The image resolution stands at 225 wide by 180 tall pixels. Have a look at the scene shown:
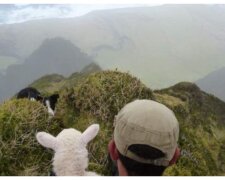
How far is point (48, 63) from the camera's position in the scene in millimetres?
5328

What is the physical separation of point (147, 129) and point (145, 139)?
1.3 inches

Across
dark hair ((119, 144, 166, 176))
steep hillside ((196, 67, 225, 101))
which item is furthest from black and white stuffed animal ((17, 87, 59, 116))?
dark hair ((119, 144, 166, 176))

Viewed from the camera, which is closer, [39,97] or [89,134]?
[89,134]

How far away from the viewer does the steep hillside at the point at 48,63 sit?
16.5 feet

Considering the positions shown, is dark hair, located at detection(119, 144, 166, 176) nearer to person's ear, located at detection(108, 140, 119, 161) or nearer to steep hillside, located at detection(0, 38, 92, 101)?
person's ear, located at detection(108, 140, 119, 161)

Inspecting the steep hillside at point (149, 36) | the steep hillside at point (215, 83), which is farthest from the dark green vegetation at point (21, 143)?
the steep hillside at point (215, 83)

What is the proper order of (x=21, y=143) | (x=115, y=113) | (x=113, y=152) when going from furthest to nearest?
(x=115, y=113), (x=21, y=143), (x=113, y=152)

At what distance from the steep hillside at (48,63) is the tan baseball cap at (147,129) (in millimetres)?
3339

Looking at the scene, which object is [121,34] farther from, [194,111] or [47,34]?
[194,111]

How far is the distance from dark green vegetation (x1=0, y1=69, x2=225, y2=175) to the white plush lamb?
2.08 ft

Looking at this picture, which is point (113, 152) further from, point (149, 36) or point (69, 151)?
point (149, 36)

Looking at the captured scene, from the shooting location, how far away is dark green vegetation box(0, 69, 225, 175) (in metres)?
3.08

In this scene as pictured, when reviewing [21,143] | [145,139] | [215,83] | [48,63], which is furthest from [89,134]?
[48,63]

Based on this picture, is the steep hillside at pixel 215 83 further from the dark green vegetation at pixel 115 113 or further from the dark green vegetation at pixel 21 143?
the dark green vegetation at pixel 21 143
